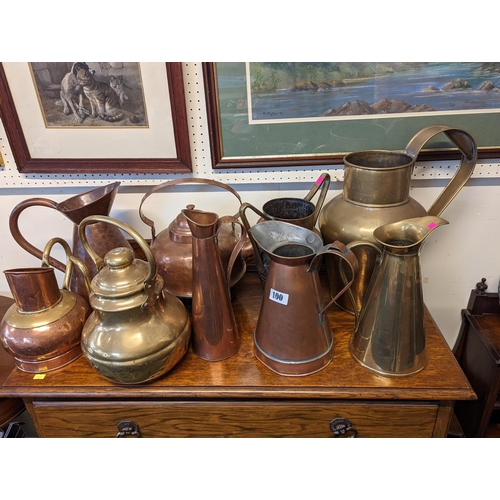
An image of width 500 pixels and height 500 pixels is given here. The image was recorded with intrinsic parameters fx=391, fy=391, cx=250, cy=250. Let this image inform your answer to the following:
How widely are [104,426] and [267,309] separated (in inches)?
19.0

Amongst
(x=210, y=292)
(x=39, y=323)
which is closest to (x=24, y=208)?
(x=39, y=323)

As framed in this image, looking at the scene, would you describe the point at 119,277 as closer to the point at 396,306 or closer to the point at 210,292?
the point at 210,292

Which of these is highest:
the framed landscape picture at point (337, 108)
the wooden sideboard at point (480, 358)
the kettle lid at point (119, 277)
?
the framed landscape picture at point (337, 108)

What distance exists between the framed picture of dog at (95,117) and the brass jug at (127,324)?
0.37 meters

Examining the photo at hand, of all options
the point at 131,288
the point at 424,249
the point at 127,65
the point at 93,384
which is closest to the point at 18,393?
the point at 93,384

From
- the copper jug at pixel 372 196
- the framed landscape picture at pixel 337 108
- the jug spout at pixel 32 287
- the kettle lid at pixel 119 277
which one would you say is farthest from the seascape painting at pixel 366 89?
the jug spout at pixel 32 287

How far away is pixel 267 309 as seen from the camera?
86cm

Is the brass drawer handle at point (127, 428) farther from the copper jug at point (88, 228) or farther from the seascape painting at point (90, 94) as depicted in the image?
the seascape painting at point (90, 94)

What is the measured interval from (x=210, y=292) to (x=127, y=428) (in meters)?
0.39

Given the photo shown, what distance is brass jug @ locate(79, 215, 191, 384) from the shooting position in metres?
0.78

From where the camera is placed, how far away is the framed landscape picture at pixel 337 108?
995 mm

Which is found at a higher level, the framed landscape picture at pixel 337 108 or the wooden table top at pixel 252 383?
the framed landscape picture at pixel 337 108

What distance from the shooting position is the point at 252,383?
0.85 metres

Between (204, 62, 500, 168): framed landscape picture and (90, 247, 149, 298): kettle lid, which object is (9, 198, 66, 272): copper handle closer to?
(90, 247, 149, 298): kettle lid
